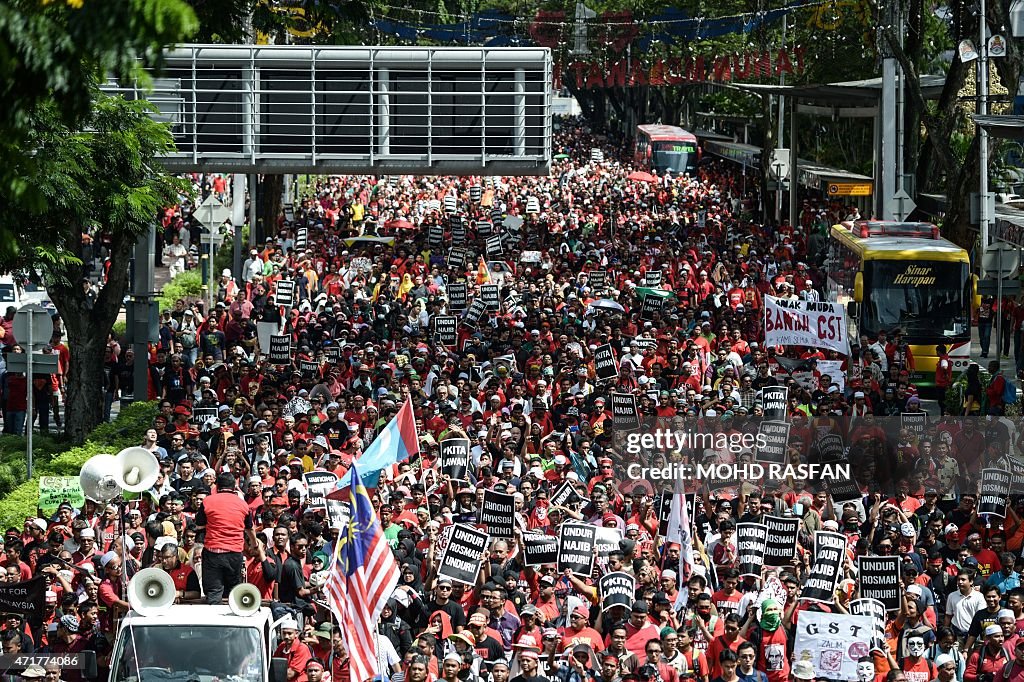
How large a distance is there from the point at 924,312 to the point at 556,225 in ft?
Answer: 66.8

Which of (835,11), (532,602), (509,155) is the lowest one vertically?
(532,602)

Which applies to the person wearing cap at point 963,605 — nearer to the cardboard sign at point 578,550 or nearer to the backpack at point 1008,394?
the cardboard sign at point 578,550

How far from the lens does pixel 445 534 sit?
15148 millimetres

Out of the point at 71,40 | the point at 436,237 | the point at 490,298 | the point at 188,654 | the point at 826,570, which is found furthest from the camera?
the point at 436,237

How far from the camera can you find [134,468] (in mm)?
14875

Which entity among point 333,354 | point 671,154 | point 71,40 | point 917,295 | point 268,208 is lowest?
point 333,354

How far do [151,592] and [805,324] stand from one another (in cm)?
1508

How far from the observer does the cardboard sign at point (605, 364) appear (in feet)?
80.2

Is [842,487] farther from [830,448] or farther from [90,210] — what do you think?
[90,210]

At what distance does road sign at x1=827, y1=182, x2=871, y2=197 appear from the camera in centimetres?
4678

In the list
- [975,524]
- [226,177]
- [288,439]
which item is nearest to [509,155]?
[288,439]

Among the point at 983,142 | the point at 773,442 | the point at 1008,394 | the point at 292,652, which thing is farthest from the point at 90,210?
the point at 983,142

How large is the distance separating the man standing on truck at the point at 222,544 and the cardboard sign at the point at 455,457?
14.5 feet

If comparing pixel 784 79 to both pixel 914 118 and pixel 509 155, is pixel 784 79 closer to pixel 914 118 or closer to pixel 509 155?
pixel 914 118
